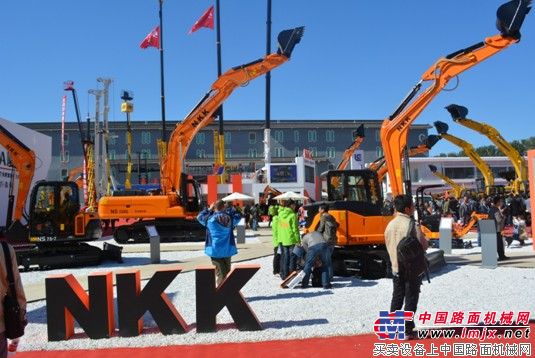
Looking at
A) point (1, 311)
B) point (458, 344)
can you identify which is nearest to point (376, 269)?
point (458, 344)

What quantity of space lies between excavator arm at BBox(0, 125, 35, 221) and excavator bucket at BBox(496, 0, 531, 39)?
44.6ft

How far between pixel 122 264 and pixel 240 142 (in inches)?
2133

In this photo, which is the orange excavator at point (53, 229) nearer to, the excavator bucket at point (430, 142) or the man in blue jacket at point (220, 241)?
the man in blue jacket at point (220, 241)

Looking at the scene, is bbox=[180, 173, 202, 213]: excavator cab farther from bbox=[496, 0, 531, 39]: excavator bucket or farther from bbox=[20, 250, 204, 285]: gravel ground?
bbox=[496, 0, 531, 39]: excavator bucket

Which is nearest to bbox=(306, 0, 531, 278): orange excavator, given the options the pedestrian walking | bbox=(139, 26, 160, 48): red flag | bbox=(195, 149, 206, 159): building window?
the pedestrian walking

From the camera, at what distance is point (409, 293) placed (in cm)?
599

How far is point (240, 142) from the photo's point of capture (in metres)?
68.2

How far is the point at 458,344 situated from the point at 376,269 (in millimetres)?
4774

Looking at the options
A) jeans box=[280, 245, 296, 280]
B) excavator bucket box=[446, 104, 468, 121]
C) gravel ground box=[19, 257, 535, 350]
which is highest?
excavator bucket box=[446, 104, 468, 121]

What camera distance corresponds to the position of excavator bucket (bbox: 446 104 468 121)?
94.4ft

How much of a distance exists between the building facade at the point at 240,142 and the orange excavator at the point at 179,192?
138ft

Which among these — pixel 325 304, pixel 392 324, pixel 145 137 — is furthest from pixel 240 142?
pixel 392 324

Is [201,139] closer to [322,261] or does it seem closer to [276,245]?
[276,245]

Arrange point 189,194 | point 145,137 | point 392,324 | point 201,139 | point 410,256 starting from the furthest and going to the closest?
1. point 145,137
2. point 201,139
3. point 189,194
4. point 392,324
5. point 410,256
